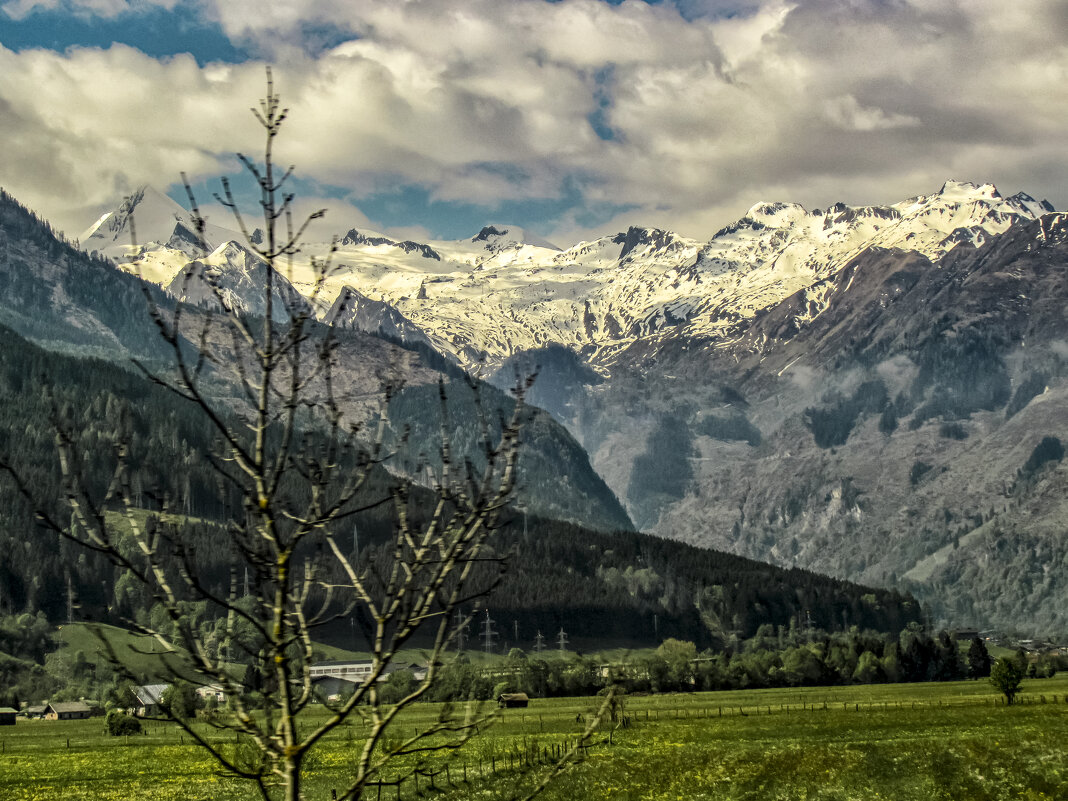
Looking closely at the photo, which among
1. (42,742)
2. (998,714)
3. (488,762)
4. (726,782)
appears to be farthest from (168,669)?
(42,742)

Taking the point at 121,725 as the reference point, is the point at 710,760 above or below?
above

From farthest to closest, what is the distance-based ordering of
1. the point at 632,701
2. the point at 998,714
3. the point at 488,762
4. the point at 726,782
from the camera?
1. the point at 632,701
2. the point at 998,714
3. the point at 488,762
4. the point at 726,782

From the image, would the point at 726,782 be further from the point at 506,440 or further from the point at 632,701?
the point at 632,701

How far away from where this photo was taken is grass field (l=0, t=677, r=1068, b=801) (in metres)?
70.6

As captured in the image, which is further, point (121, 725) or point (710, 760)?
point (121, 725)

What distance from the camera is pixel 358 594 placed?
19.0 metres

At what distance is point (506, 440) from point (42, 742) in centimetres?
14534

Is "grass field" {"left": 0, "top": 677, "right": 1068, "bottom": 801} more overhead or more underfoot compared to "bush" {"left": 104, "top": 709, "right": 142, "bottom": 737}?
more overhead

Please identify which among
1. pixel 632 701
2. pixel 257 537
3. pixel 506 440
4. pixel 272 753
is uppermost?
pixel 506 440

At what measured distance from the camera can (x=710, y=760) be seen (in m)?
87.8

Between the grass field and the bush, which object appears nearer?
the grass field

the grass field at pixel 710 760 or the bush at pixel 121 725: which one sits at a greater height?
the grass field at pixel 710 760

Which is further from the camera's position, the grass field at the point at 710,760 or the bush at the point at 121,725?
the bush at the point at 121,725

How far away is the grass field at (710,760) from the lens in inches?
2778
